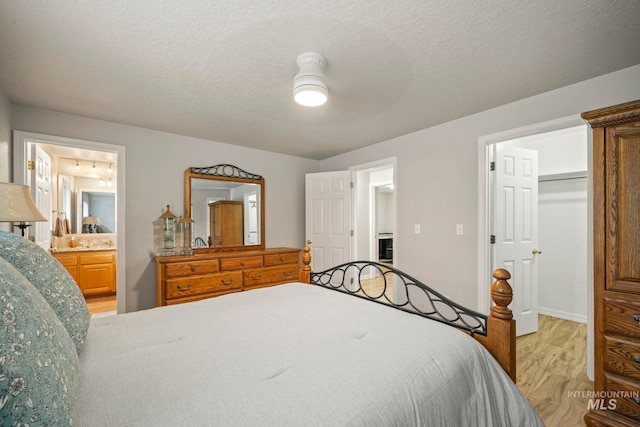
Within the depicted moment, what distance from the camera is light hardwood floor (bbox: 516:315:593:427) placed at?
1853 millimetres

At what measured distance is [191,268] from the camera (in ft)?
10.2

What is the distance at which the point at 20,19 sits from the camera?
1.48m

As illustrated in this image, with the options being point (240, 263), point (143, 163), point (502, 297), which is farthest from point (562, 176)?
point (143, 163)

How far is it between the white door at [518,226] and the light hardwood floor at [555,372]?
0.80 ft

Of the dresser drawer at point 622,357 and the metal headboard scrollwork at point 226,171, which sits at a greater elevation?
the metal headboard scrollwork at point 226,171

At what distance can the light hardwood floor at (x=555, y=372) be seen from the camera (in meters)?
1.85

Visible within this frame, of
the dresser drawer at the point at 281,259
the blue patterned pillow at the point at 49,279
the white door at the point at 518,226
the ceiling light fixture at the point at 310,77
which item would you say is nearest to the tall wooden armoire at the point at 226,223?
the dresser drawer at the point at 281,259

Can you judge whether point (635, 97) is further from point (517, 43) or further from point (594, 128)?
point (517, 43)

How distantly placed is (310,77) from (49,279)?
1.62 metres

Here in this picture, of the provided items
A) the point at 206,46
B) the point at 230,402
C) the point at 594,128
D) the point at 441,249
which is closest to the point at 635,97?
the point at 594,128

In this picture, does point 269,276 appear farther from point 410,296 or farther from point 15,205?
point 15,205

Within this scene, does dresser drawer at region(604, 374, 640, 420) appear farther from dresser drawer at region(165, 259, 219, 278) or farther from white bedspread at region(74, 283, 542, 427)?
dresser drawer at region(165, 259, 219, 278)

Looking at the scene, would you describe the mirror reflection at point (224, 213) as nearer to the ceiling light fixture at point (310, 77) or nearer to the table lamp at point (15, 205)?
the table lamp at point (15, 205)

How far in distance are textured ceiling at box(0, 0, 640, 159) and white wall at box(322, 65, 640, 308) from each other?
0.56 feet
